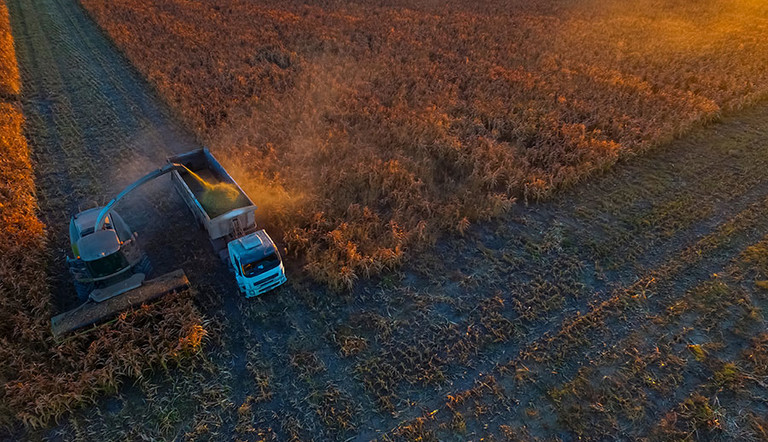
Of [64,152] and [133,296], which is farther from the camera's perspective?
[64,152]

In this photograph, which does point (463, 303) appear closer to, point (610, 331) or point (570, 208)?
point (610, 331)

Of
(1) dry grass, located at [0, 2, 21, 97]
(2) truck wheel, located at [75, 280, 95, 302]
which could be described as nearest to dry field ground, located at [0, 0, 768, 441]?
(1) dry grass, located at [0, 2, 21, 97]

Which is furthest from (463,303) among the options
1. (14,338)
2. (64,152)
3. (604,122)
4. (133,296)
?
(64,152)

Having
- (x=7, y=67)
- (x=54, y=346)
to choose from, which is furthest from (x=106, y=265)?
(x=7, y=67)

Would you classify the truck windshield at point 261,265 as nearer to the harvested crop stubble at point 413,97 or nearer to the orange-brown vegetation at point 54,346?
the harvested crop stubble at point 413,97

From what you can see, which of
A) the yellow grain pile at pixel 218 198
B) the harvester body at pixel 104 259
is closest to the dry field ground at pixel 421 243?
the harvester body at pixel 104 259

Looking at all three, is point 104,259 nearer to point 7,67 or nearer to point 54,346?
point 54,346
